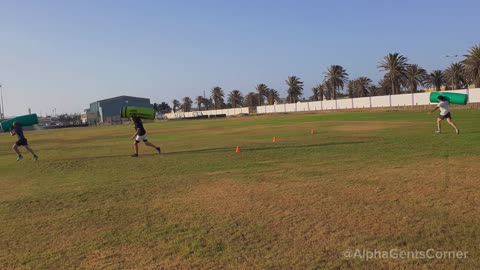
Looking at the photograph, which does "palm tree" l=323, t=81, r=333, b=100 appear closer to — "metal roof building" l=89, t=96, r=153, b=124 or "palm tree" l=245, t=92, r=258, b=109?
"palm tree" l=245, t=92, r=258, b=109

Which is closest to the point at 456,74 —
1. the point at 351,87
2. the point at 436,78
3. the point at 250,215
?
the point at 436,78

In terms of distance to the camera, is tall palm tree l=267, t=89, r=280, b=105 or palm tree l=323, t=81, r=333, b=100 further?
tall palm tree l=267, t=89, r=280, b=105

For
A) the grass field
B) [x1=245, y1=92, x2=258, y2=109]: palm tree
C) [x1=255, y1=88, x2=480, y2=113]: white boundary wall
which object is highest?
[x1=245, y1=92, x2=258, y2=109]: palm tree

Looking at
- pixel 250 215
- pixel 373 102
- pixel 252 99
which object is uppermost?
pixel 252 99

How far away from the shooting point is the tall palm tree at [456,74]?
77062 mm

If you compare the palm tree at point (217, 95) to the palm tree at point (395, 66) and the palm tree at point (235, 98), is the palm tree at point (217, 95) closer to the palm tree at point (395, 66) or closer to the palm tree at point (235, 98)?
the palm tree at point (235, 98)

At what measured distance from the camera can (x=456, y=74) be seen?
7806 cm

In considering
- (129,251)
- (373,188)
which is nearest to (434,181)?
(373,188)

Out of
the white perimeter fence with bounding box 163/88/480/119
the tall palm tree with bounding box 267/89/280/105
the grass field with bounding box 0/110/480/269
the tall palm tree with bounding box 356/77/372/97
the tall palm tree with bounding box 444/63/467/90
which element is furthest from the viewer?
the tall palm tree with bounding box 267/89/280/105

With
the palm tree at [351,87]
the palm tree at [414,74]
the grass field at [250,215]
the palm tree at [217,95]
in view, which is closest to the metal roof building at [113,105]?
the palm tree at [217,95]

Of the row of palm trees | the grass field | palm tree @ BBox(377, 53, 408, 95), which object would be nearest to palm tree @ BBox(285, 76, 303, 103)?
the row of palm trees

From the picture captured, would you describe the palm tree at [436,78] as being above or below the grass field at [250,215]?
above

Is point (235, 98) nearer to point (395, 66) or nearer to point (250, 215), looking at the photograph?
point (395, 66)

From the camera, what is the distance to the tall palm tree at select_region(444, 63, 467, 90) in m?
77.1
